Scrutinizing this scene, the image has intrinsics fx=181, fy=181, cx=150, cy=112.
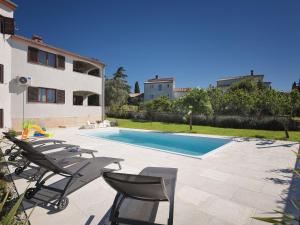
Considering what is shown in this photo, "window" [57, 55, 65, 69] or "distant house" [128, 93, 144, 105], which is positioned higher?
"window" [57, 55, 65, 69]

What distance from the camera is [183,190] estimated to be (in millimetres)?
4926

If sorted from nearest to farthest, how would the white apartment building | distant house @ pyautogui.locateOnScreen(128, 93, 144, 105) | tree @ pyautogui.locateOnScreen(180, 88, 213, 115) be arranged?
the white apartment building
tree @ pyautogui.locateOnScreen(180, 88, 213, 115)
distant house @ pyautogui.locateOnScreen(128, 93, 144, 105)

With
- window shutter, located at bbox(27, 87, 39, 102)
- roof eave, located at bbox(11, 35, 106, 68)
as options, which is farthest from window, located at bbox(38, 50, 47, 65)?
window shutter, located at bbox(27, 87, 39, 102)

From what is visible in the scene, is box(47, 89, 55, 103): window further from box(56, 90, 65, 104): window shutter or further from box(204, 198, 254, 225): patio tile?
box(204, 198, 254, 225): patio tile

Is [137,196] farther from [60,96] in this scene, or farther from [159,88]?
[159,88]

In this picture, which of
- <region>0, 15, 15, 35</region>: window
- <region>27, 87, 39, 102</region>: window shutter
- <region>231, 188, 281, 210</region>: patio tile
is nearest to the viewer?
<region>231, 188, 281, 210</region>: patio tile

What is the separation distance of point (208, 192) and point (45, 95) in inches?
732

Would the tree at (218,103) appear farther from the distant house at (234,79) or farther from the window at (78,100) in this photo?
the distant house at (234,79)

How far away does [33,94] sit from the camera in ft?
56.3

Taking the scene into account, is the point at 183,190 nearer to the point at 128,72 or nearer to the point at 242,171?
the point at 242,171

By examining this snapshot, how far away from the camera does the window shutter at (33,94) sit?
55.3 ft

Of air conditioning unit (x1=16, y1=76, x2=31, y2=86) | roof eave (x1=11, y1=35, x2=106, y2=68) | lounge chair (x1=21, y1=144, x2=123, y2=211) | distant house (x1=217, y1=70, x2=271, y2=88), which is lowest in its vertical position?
lounge chair (x1=21, y1=144, x2=123, y2=211)

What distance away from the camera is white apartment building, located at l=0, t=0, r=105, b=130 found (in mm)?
14359

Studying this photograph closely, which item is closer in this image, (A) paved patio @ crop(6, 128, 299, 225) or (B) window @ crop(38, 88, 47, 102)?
(A) paved patio @ crop(6, 128, 299, 225)
